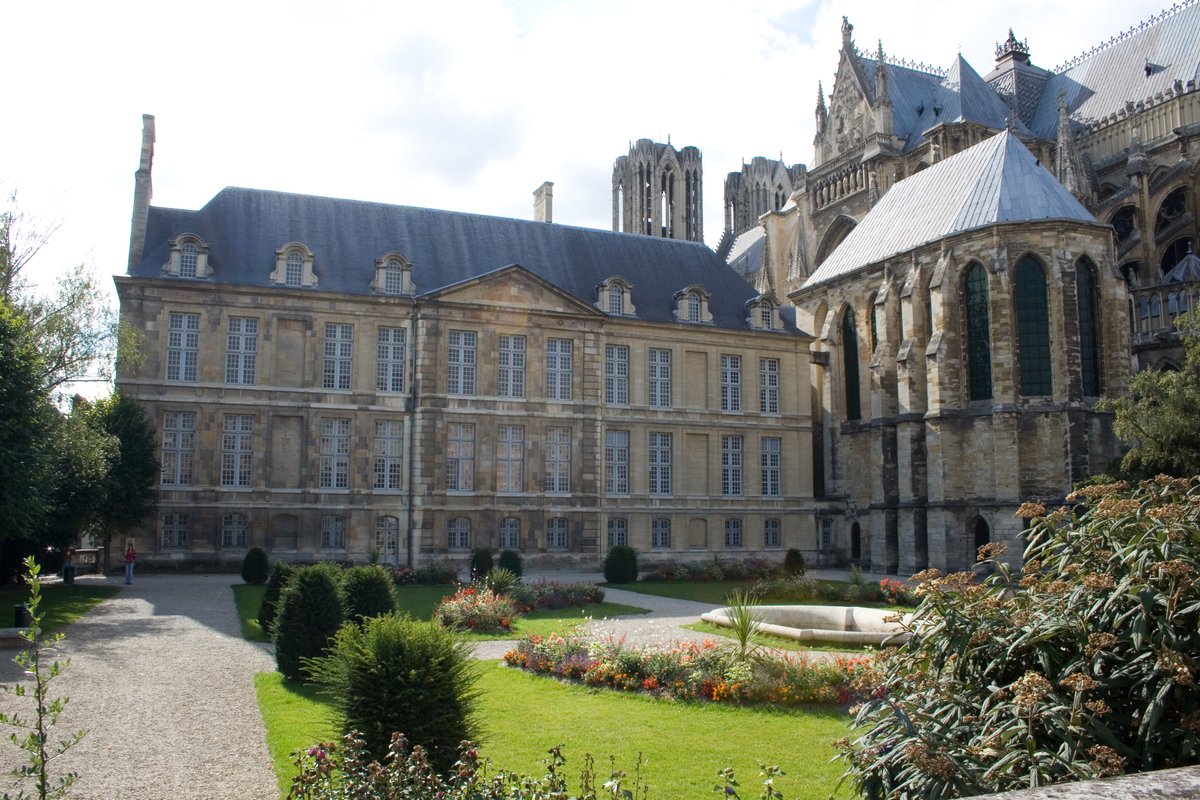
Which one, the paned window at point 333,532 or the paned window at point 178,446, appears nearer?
the paned window at point 178,446

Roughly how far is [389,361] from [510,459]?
572 cm

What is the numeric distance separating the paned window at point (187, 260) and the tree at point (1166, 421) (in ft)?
99.4

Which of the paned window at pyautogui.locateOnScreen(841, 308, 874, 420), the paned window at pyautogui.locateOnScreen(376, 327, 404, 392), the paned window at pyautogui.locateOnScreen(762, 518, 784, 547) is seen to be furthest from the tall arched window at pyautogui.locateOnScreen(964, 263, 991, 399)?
the paned window at pyautogui.locateOnScreen(376, 327, 404, 392)

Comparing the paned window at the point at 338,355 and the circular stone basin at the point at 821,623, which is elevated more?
the paned window at the point at 338,355

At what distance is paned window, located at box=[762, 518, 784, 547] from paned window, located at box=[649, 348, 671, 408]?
6.39 metres

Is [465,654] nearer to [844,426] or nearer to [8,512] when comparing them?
[8,512]

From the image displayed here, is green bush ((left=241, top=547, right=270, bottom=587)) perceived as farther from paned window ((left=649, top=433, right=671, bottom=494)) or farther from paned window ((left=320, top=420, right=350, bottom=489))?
paned window ((left=649, top=433, right=671, bottom=494))

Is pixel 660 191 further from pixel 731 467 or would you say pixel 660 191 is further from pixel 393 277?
pixel 393 277

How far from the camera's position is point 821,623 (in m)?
19.5

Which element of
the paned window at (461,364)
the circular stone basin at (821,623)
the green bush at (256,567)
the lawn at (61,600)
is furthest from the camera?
the paned window at (461,364)

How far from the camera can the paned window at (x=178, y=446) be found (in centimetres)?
3344

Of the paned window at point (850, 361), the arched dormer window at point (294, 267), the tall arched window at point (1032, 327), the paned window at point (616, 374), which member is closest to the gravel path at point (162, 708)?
the arched dormer window at point (294, 267)

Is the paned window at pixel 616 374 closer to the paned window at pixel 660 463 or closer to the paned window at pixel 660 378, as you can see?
the paned window at pixel 660 378

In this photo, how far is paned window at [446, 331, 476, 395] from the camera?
36.7m
